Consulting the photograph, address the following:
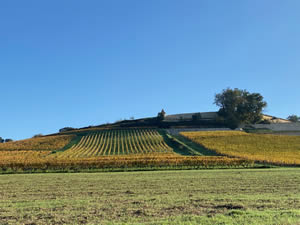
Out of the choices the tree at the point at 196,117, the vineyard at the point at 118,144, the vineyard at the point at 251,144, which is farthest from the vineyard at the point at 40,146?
the tree at the point at 196,117

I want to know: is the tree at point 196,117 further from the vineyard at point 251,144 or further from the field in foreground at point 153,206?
the field in foreground at point 153,206

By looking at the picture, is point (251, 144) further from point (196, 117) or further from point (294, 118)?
point (294, 118)

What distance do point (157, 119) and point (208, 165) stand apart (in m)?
68.2

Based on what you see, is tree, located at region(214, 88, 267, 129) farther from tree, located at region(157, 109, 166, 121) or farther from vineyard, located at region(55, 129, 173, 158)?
vineyard, located at region(55, 129, 173, 158)

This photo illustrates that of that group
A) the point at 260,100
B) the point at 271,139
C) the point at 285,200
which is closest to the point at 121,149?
the point at 271,139

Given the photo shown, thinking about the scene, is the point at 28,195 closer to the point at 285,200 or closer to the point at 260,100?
the point at 285,200

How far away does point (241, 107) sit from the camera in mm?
93688

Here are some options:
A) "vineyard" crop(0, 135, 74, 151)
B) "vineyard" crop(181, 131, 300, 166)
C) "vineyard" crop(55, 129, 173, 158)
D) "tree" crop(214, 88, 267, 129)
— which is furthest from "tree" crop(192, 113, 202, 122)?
"vineyard" crop(0, 135, 74, 151)

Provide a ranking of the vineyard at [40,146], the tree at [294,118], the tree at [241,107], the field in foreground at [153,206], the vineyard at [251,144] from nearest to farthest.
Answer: the field in foreground at [153,206], the vineyard at [251,144], the vineyard at [40,146], the tree at [241,107], the tree at [294,118]

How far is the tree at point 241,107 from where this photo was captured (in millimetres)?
92875

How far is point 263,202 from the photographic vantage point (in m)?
11.0

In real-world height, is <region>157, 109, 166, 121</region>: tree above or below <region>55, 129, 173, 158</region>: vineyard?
above

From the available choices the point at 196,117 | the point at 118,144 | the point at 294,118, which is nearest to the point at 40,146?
the point at 118,144

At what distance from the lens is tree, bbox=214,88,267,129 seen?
92875mm
